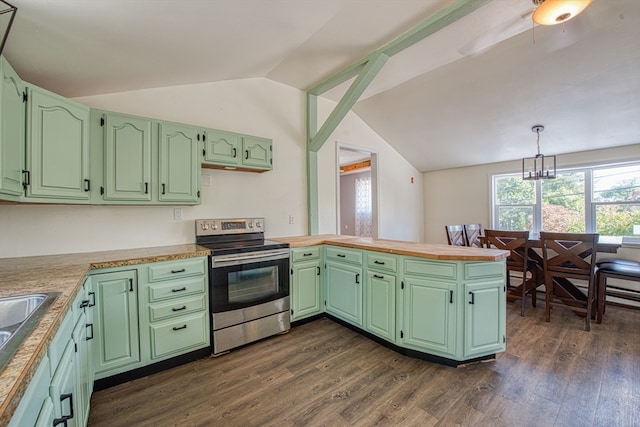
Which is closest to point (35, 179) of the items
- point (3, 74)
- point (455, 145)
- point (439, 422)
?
point (3, 74)

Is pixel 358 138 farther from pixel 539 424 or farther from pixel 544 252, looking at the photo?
pixel 539 424

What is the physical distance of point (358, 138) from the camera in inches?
176

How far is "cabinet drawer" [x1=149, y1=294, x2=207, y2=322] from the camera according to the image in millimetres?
2141

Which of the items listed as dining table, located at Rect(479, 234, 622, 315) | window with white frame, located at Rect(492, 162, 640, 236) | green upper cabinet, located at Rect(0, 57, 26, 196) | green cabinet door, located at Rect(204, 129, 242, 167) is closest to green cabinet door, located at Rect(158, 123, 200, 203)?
green cabinet door, located at Rect(204, 129, 242, 167)

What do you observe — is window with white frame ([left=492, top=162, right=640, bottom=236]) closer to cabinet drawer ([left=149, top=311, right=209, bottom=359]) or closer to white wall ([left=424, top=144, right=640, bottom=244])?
white wall ([left=424, top=144, right=640, bottom=244])

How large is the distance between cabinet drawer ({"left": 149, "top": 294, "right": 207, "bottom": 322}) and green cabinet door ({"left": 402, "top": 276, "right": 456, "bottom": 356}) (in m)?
1.71

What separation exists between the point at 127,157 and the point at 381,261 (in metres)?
2.30

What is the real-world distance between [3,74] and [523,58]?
13.4 ft

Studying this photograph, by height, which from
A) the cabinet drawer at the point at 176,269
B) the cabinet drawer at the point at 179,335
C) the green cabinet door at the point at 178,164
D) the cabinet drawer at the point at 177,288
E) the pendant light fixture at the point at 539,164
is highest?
the pendant light fixture at the point at 539,164

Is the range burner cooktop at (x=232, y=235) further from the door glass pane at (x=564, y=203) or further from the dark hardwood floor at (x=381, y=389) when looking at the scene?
the door glass pane at (x=564, y=203)

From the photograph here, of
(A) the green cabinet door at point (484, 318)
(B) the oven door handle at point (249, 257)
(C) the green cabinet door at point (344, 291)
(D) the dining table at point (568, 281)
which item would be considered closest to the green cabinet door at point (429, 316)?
(A) the green cabinet door at point (484, 318)

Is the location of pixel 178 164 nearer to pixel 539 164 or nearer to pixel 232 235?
pixel 232 235

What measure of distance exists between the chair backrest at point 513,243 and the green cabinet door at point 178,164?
3365mm

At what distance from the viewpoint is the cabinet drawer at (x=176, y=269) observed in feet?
7.00
